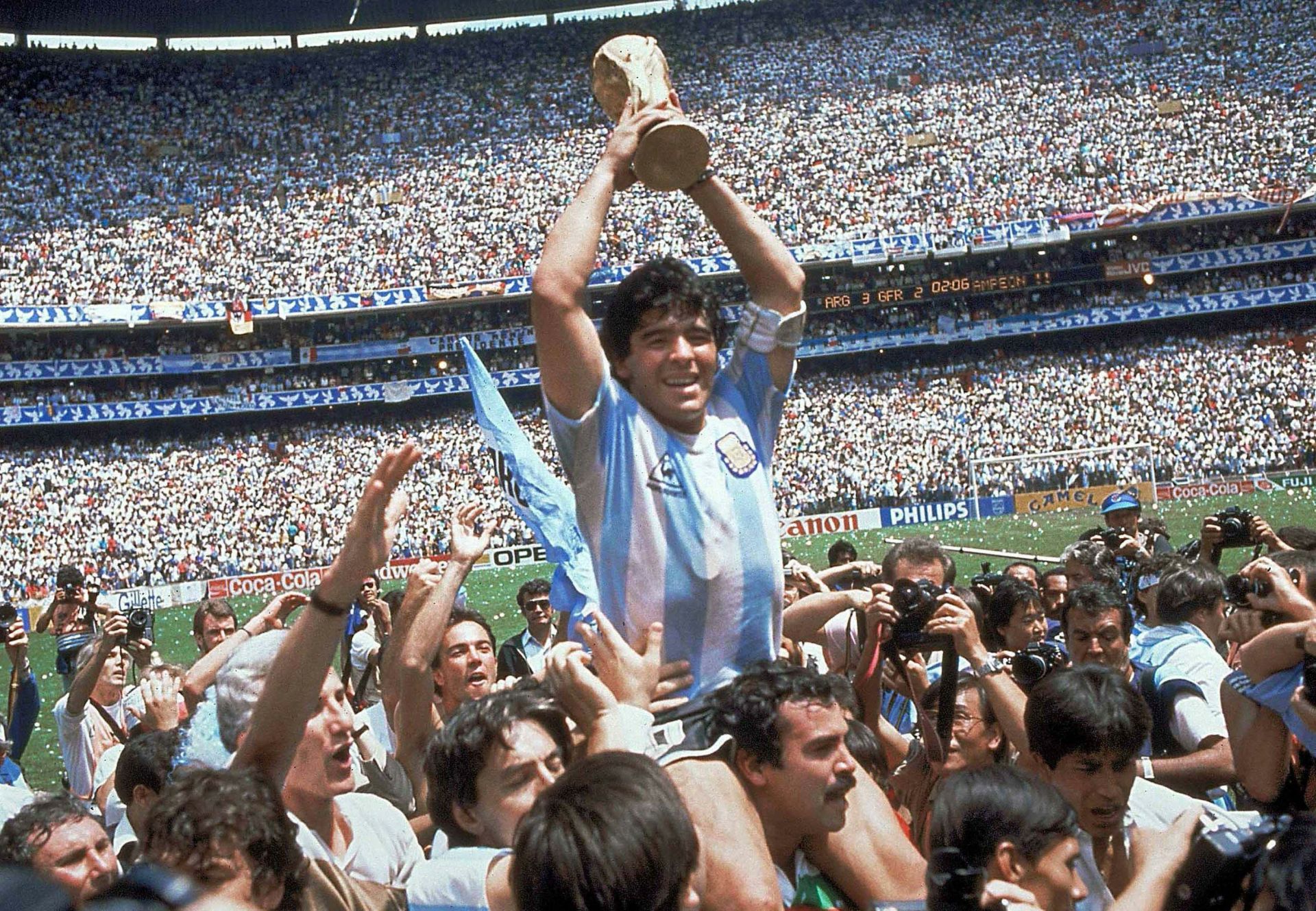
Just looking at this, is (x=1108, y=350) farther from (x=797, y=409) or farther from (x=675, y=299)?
(x=675, y=299)

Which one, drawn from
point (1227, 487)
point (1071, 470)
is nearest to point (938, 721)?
point (1227, 487)

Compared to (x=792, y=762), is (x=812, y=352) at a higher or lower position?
higher

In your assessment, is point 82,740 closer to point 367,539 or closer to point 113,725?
point 113,725

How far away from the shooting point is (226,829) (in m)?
2.59

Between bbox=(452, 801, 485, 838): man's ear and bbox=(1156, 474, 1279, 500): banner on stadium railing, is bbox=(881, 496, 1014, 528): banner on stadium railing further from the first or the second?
bbox=(452, 801, 485, 838): man's ear

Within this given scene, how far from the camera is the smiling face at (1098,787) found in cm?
330

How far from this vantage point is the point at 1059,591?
8102 mm

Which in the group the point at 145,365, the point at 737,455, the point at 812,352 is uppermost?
the point at 145,365

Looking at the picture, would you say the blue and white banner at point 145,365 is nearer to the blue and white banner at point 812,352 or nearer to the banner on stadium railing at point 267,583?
the blue and white banner at point 812,352

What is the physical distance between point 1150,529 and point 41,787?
881 centimetres

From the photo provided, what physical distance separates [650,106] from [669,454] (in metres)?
0.86

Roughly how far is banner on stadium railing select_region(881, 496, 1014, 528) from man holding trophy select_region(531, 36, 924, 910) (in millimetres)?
31768

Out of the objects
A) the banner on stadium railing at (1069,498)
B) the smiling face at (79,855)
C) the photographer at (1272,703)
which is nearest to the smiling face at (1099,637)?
the photographer at (1272,703)

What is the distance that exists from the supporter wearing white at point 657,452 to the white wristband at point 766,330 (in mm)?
133
